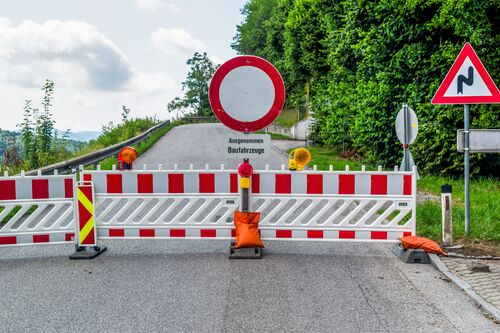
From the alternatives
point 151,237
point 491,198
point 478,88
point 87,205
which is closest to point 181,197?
point 151,237

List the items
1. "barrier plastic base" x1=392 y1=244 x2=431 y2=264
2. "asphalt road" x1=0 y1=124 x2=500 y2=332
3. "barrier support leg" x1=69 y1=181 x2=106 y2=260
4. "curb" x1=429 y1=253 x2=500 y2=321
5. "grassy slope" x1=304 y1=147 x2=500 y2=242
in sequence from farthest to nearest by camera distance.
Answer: "grassy slope" x1=304 y1=147 x2=500 y2=242, "barrier support leg" x1=69 y1=181 x2=106 y2=260, "barrier plastic base" x1=392 y1=244 x2=431 y2=264, "curb" x1=429 y1=253 x2=500 y2=321, "asphalt road" x1=0 y1=124 x2=500 y2=332

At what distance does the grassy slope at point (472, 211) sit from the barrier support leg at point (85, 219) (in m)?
4.84

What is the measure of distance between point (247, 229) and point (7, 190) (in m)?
3.30

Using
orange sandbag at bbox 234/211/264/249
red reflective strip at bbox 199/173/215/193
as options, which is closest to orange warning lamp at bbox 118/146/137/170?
red reflective strip at bbox 199/173/215/193

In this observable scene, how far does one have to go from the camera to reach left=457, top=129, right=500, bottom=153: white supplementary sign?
26.0ft

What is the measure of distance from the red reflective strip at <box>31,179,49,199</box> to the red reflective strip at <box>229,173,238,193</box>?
249 cm

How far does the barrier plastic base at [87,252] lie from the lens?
6699 mm

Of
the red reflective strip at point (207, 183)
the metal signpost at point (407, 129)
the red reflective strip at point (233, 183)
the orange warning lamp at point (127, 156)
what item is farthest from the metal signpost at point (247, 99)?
the metal signpost at point (407, 129)

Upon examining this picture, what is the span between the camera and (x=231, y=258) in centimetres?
660

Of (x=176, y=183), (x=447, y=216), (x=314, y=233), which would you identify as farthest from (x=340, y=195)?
(x=176, y=183)

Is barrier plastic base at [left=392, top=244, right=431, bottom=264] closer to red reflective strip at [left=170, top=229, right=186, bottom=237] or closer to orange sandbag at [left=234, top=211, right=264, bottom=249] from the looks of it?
orange sandbag at [left=234, top=211, right=264, bottom=249]

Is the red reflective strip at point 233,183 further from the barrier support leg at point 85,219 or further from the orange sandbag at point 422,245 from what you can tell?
the orange sandbag at point 422,245

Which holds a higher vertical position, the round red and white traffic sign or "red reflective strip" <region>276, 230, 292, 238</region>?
the round red and white traffic sign

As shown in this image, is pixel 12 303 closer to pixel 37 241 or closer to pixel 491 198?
pixel 37 241
